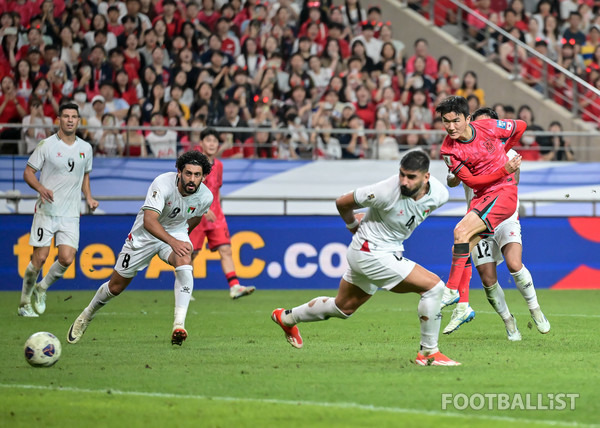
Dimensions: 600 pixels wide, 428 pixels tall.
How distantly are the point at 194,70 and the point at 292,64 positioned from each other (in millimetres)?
1959

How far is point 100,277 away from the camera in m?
16.5

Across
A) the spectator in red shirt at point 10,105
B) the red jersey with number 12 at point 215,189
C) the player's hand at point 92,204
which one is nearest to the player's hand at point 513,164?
the player's hand at point 92,204

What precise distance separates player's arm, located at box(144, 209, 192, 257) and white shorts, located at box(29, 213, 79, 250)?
3.33 m

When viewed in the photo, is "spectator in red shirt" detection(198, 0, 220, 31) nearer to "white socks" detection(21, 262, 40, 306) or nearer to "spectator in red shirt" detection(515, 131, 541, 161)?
"spectator in red shirt" detection(515, 131, 541, 161)

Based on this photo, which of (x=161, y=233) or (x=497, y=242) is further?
(x=497, y=242)

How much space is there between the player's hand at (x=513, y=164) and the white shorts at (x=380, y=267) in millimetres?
2189

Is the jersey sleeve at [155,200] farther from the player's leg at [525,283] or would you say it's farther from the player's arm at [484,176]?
the player's leg at [525,283]

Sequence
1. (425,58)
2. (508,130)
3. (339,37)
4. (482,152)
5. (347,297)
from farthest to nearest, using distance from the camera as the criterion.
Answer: (425,58), (339,37), (508,130), (482,152), (347,297)

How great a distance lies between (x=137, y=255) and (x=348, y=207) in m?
2.68

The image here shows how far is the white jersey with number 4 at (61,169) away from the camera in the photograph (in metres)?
12.5

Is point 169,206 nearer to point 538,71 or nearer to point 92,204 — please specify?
point 92,204

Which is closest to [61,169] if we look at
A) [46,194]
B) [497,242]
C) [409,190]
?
[46,194]

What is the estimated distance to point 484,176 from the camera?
10.1 m

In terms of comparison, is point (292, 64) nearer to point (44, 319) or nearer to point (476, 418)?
point (44, 319)
